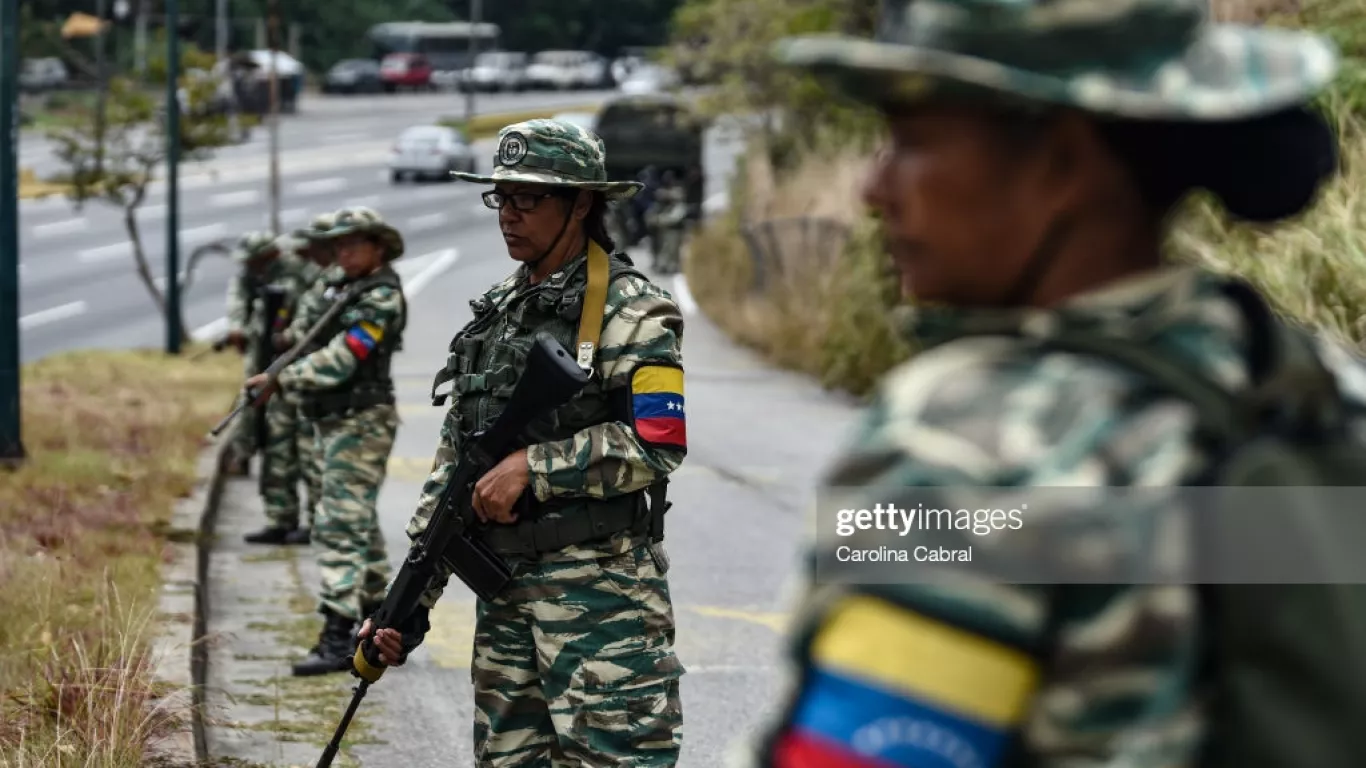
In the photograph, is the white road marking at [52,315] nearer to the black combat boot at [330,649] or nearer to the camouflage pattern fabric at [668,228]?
the camouflage pattern fabric at [668,228]

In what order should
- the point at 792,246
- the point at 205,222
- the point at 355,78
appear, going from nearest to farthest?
1. the point at 792,246
2. the point at 205,222
3. the point at 355,78

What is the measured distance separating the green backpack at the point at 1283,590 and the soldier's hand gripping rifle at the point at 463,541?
9.44 ft

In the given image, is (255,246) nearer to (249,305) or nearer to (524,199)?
(249,305)

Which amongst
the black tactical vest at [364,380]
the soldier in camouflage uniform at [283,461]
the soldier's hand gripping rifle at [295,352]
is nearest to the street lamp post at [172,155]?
the soldier in camouflage uniform at [283,461]

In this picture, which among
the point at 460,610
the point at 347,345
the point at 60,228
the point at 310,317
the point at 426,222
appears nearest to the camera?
the point at 347,345

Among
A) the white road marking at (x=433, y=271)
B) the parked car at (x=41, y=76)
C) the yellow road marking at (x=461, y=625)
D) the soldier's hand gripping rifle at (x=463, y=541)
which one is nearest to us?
the soldier's hand gripping rifle at (x=463, y=541)

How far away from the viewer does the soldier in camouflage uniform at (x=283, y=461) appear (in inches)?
424

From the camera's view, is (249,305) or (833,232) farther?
(833,232)

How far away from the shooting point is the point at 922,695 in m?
1.57

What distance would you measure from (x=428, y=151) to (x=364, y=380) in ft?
130

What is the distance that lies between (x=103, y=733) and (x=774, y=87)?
69.4 ft

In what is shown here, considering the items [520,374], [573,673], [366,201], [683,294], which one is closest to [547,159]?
[520,374]

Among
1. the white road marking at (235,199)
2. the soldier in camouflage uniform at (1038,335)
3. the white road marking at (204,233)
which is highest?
the soldier in camouflage uniform at (1038,335)

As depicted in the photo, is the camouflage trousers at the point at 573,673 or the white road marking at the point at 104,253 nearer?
→ the camouflage trousers at the point at 573,673
